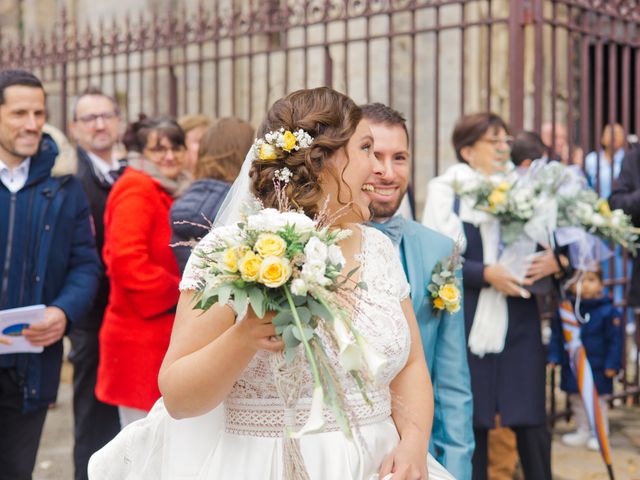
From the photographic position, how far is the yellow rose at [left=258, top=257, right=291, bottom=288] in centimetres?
180

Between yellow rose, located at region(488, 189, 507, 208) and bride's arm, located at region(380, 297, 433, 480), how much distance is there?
1.81 meters

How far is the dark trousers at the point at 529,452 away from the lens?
4.26 metres

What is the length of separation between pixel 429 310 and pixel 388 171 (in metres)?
0.53

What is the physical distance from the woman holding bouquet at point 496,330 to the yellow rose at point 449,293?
1266 millimetres

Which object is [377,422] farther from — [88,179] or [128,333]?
[88,179]

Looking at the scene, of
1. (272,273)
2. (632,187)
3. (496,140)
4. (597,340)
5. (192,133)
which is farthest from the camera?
(597,340)

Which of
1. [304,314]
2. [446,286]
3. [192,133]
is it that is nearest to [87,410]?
[192,133]

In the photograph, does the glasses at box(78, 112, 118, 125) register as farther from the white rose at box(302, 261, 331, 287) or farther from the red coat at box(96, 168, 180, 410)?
the white rose at box(302, 261, 331, 287)

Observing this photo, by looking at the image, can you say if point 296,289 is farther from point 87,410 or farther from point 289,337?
point 87,410

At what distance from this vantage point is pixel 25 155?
392 centimetres

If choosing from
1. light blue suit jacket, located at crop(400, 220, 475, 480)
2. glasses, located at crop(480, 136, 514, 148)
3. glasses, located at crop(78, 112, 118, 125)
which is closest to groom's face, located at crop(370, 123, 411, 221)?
light blue suit jacket, located at crop(400, 220, 475, 480)

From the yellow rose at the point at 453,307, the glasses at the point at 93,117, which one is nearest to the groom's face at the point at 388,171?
the yellow rose at the point at 453,307

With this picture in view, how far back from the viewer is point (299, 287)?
181 centimetres

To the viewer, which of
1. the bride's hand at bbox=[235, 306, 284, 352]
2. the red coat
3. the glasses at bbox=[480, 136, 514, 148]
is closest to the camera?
the bride's hand at bbox=[235, 306, 284, 352]
